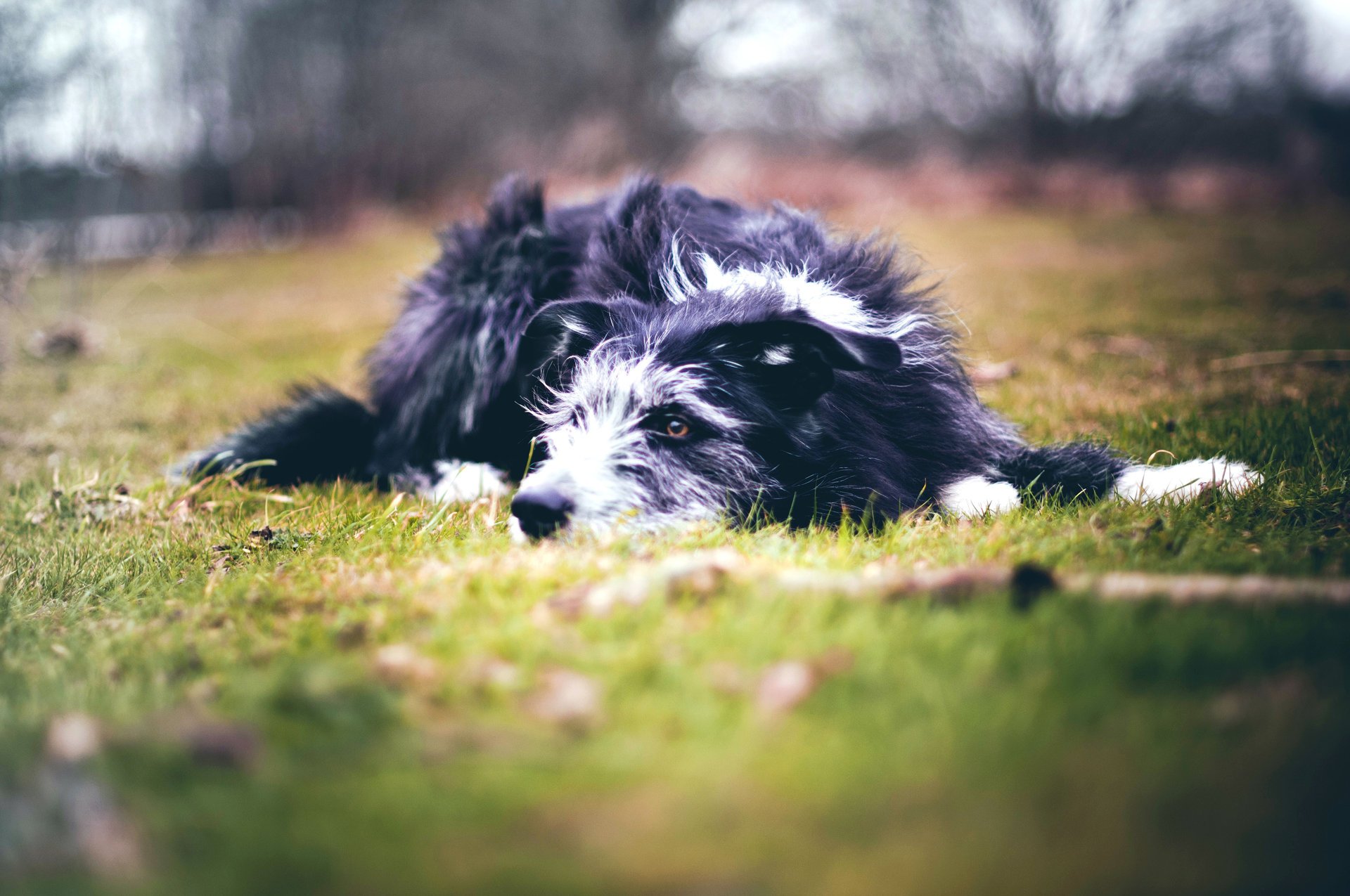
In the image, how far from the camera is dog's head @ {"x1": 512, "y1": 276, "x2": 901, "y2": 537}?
3.07 meters

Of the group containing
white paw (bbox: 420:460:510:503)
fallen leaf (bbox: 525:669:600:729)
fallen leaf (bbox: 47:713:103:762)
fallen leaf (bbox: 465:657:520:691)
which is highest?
fallen leaf (bbox: 525:669:600:729)

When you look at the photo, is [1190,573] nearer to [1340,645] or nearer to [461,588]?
[1340,645]

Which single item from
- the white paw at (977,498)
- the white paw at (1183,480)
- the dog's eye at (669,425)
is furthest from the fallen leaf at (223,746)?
the white paw at (1183,480)

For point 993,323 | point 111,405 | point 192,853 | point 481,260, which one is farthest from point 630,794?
point 993,323

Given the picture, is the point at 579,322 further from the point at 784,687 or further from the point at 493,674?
the point at 784,687

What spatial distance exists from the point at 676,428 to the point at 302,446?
199cm

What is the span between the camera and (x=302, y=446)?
4.05 m

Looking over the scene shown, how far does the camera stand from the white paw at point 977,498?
10.5 ft

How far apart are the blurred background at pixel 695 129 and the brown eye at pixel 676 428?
12.1 meters

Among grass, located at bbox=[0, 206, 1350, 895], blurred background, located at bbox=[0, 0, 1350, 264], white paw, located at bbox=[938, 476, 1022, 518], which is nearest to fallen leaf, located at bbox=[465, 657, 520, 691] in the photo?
grass, located at bbox=[0, 206, 1350, 895]

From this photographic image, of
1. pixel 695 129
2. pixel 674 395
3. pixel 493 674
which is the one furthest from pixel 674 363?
pixel 695 129

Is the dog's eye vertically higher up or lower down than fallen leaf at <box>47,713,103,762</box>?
higher up

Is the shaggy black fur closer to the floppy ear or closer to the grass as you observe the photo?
the floppy ear

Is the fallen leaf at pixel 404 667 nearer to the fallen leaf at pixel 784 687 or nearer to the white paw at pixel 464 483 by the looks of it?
the fallen leaf at pixel 784 687
